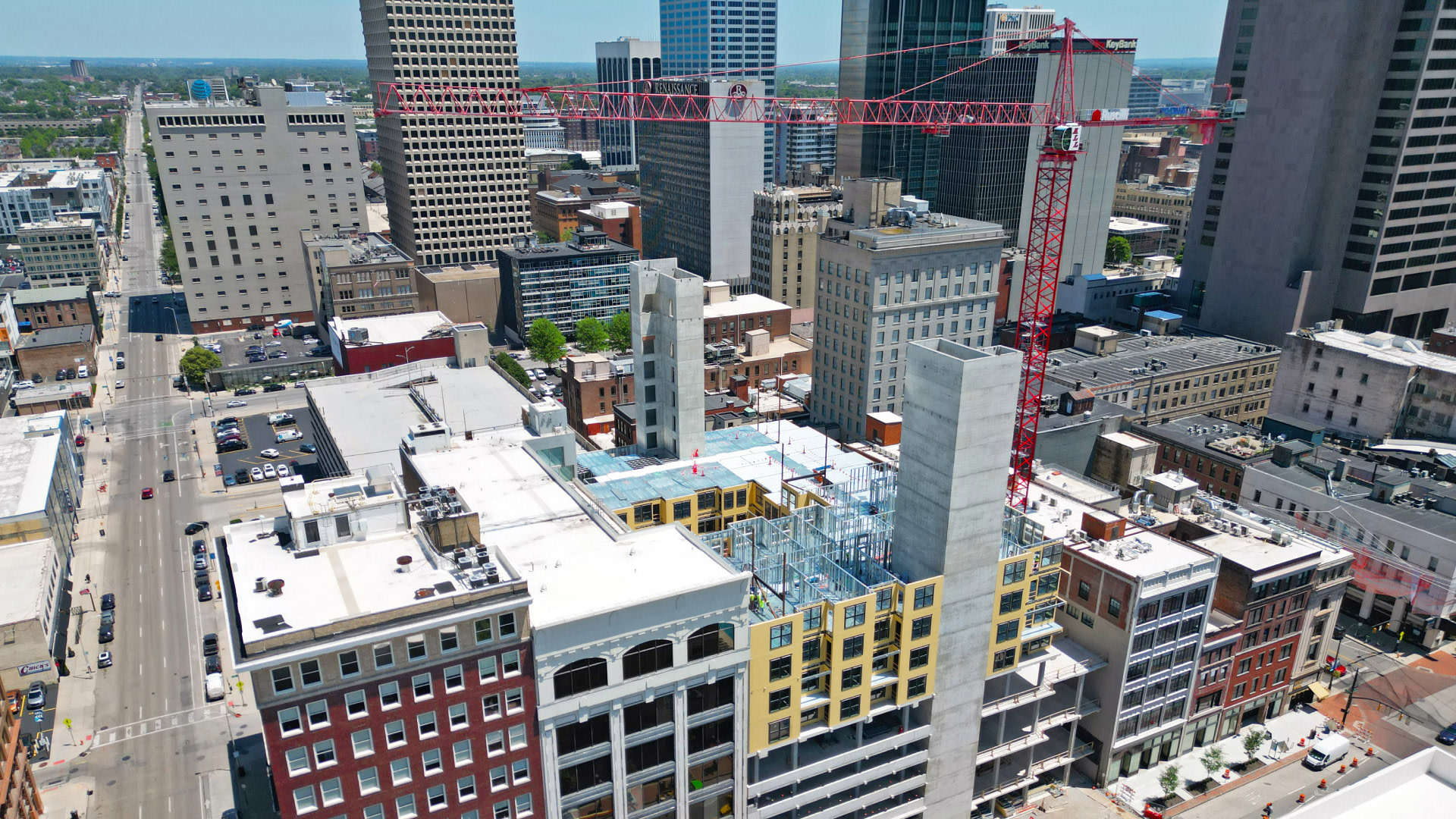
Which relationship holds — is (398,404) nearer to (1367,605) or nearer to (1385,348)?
(1367,605)

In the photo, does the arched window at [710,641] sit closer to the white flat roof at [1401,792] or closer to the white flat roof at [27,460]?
→ the white flat roof at [1401,792]

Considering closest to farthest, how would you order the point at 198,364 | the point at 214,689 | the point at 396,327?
1. the point at 214,689
2. the point at 396,327
3. the point at 198,364

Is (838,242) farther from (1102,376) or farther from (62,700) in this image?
(62,700)

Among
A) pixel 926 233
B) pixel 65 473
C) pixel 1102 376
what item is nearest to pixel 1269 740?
pixel 1102 376

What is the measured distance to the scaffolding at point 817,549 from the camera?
234 ft

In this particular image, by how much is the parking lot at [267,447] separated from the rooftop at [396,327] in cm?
1904

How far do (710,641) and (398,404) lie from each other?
83.9 meters

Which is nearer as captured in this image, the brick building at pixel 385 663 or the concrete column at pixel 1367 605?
the brick building at pixel 385 663

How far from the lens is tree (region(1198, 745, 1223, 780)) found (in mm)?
86000

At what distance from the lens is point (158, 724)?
94125 millimetres

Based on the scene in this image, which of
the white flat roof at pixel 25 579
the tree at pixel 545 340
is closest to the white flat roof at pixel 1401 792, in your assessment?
the white flat roof at pixel 25 579

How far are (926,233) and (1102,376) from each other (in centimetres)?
3951

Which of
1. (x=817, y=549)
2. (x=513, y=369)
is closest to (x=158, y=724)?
(x=817, y=549)

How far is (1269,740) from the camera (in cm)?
9200
